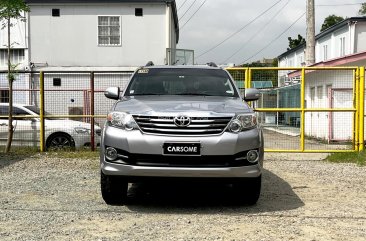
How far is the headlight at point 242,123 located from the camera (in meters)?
5.98

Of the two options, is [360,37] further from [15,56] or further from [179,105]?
[179,105]

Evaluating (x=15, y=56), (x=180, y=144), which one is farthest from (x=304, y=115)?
(x=15, y=56)

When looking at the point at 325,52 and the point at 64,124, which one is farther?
the point at 325,52

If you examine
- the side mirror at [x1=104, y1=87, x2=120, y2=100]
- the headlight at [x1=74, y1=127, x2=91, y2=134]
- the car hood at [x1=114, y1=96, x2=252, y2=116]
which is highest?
the side mirror at [x1=104, y1=87, x2=120, y2=100]

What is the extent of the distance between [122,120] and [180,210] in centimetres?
142

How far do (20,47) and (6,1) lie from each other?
13154mm

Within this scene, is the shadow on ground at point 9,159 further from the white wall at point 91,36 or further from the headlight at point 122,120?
the white wall at point 91,36

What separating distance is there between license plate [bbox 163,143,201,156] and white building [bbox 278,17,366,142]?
7970mm

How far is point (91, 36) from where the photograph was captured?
78.5ft

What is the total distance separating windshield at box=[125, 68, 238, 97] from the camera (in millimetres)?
7211

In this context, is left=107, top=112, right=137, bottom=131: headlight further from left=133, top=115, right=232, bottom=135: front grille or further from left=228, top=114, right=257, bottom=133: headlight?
left=228, top=114, right=257, bottom=133: headlight

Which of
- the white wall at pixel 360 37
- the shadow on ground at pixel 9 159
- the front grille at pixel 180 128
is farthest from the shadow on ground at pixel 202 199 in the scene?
the white wall at pixel 360 37

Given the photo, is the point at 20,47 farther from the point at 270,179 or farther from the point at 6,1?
the point at 270,179

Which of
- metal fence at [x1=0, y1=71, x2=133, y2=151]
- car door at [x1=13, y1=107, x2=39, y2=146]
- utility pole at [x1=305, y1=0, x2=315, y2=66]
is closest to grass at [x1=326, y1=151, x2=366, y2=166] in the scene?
metal fence at [x1=0, y1=71, x2=133, y2=151]
